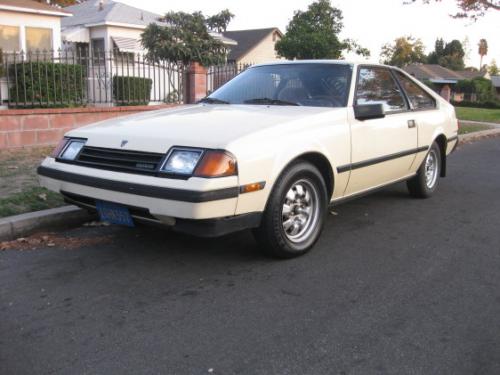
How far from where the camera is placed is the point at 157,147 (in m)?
3.83

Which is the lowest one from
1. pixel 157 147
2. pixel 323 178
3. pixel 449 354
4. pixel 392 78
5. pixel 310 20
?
pixel 449 354

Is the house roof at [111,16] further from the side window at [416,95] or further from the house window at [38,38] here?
the side window at [416,95]

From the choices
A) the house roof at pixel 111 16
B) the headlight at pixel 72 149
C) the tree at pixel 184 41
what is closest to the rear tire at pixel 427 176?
the headlight at pixel 72 149

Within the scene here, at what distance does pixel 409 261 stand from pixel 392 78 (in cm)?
225

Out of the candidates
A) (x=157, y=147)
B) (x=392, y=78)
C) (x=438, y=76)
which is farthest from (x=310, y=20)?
(x=438, y=76)

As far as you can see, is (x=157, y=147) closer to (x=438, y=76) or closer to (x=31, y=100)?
(x=31, y=100)

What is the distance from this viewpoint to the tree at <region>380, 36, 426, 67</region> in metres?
77.3

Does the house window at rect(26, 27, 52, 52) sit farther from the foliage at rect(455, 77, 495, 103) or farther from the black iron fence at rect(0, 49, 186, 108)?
the foliage at rect(455, 77, 495, 103)

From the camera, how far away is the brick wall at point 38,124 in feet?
28.3

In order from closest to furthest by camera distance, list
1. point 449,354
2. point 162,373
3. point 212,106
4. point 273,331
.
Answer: point 162,373 → point 449,354 → point 273,331 → point 212,106

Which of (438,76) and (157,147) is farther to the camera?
(438,76)

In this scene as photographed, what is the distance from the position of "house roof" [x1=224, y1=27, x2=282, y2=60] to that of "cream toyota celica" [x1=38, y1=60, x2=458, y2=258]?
35359 millimetres

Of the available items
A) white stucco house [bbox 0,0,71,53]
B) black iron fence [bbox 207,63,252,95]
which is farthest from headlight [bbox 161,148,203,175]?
white stucco house [bbox 0,0,71,53]

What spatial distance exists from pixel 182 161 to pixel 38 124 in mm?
6105
